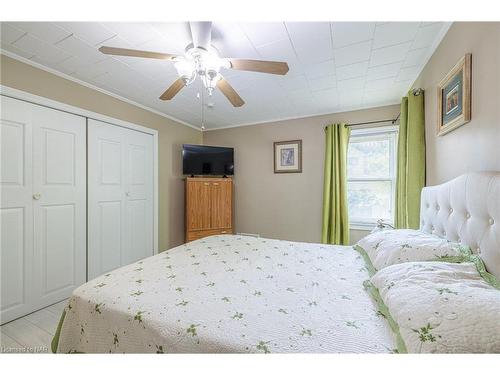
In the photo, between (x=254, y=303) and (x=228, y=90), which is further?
(x=228, y=90)

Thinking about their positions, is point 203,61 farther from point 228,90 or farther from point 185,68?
point 228,90

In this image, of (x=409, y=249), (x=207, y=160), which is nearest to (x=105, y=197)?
(x=207, y=160)

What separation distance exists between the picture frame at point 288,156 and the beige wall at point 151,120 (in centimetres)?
158

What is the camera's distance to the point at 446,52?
1491mm

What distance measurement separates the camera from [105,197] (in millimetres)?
2559

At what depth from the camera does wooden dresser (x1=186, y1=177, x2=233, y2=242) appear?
132 inches

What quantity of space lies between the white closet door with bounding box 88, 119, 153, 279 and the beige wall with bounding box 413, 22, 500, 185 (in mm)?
3272

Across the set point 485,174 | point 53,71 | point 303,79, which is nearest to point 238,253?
point 485,174

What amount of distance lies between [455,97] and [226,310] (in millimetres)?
1857

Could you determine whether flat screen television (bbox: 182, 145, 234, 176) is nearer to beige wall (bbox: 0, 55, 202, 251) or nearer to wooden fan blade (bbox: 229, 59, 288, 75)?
beige wall (bbox: 0, 55, 202, 251)

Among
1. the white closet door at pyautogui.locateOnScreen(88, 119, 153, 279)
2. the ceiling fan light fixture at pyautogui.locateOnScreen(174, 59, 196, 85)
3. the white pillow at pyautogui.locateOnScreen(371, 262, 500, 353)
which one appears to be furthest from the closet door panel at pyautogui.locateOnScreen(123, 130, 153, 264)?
the white pillow at pyautogui.locateOnScreen(371, 262, 500, 353)

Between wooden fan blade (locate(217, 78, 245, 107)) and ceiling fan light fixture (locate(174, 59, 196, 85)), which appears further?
wooden fan blade (locate(217, 78, 245, 107))

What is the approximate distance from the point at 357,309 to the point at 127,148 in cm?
300
